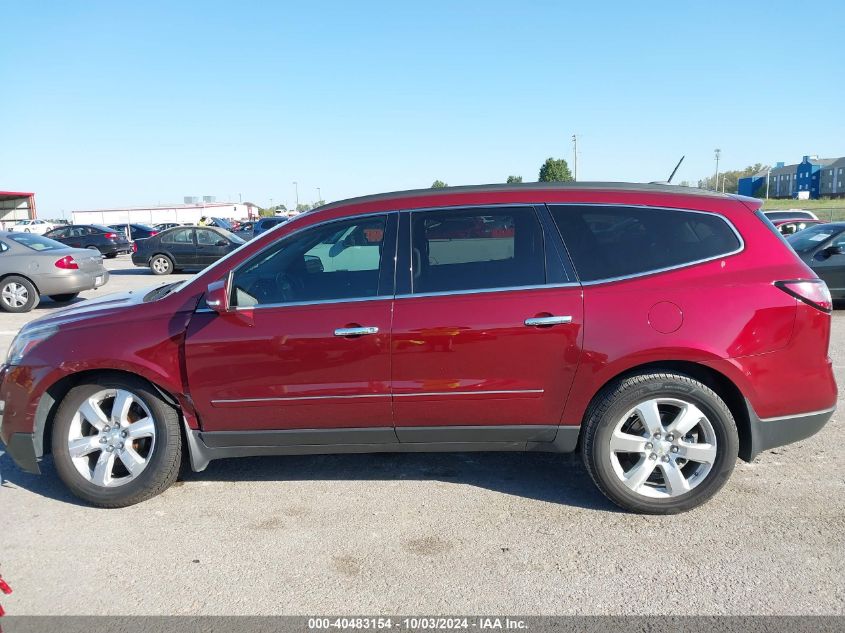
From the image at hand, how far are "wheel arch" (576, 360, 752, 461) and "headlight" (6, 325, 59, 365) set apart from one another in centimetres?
311

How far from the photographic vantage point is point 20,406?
3.77 metres

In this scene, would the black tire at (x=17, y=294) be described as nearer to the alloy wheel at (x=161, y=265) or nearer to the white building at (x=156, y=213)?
the alloy wheel at (x=161, y=265)

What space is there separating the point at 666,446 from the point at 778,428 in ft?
2.00

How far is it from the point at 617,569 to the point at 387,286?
1.83 m

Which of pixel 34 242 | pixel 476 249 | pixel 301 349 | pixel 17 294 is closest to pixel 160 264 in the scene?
pixel 34 242

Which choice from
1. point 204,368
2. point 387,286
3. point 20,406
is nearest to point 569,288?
point 387,286

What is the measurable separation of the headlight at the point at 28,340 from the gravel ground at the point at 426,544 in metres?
0.86

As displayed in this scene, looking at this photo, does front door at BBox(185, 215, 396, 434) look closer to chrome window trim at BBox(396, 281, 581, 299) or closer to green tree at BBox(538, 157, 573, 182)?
chrome window trim at BBox(396, 281, 581, 299)

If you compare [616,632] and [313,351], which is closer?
[616,632]

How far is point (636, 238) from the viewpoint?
3.62 metres

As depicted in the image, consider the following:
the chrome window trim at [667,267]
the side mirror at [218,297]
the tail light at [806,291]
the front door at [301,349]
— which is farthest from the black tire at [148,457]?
the tail light at [806,291]

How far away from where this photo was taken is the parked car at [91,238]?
25.7 meters

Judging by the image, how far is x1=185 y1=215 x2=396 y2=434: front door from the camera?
355 centimetres

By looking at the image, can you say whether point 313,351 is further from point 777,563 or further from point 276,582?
point 777,563
